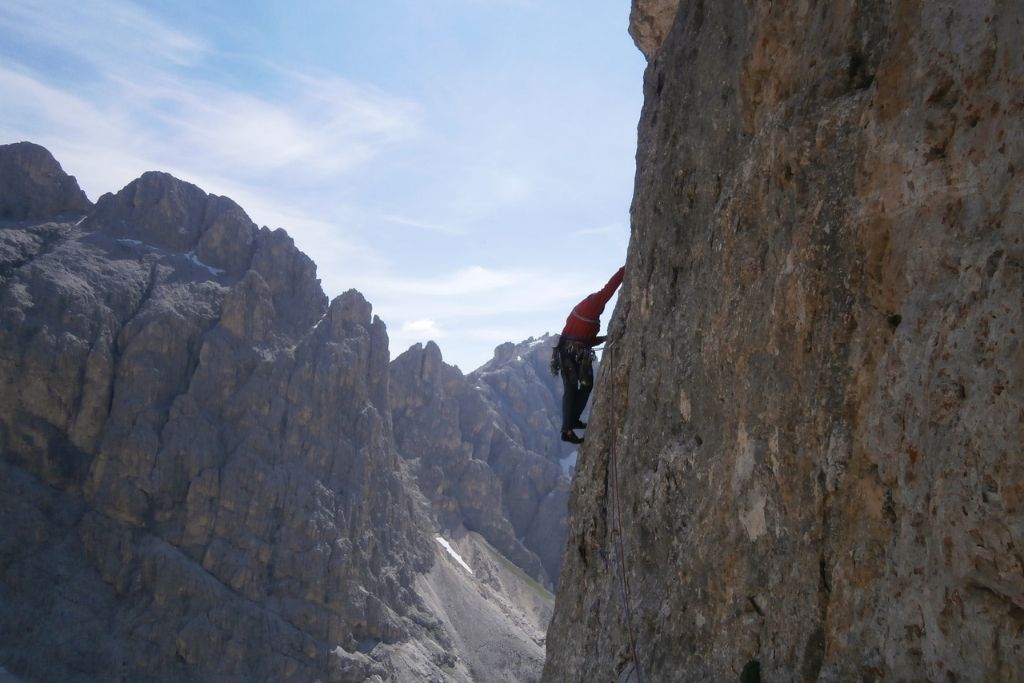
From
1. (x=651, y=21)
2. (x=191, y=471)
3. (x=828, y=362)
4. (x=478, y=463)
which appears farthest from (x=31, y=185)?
(x=828, y=362)

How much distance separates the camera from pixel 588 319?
39.5ft

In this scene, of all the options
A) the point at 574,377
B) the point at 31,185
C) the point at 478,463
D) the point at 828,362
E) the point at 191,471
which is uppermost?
the point at 31,185

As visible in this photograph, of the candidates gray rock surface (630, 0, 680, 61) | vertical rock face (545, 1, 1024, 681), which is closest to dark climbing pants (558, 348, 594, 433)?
vertical rock face (545, 1, 1024, 681)

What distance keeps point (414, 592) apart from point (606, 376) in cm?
8877

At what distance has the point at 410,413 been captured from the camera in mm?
127625

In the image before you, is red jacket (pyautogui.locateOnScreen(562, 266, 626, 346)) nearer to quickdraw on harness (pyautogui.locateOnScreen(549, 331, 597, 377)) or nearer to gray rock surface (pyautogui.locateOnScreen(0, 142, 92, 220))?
quickdraw on harness (pyautogui.locateOnScreen(549, 331, 597, 377))

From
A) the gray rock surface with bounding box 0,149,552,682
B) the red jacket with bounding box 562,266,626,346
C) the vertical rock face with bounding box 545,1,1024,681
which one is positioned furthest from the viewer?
the gray rock surface with bounding box 0,149,552,682

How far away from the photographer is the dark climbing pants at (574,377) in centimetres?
1197

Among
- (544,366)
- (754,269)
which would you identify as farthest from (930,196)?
(544,366)

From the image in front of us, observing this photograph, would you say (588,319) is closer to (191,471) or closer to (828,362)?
(828,362)

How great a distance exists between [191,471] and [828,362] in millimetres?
85552

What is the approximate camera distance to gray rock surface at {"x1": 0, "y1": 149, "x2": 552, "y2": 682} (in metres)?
76.1

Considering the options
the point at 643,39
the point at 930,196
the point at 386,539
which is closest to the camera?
the point at 930,196

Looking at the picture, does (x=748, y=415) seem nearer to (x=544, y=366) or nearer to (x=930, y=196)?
(x=930, y=196)
